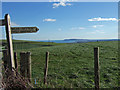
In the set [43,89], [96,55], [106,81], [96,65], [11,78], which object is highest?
[96,55]

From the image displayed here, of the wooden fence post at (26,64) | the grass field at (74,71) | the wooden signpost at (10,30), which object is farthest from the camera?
the grass field at (74,71)

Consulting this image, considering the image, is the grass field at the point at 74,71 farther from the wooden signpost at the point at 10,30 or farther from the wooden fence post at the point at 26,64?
→ the wooden signpost at the point at 10,30

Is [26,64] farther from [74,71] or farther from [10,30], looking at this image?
[74,71]

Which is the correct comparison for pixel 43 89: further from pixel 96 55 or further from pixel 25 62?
pixel 96 55

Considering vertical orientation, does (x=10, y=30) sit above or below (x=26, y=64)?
above

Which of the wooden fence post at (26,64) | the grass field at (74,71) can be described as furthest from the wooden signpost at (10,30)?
the grass field at (74,71)

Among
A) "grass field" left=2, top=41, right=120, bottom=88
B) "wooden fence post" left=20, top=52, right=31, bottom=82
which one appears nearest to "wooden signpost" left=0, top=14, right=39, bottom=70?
"wooden fence post" left=20, top=52, right=31, bottom=82

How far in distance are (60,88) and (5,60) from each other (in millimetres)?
2128

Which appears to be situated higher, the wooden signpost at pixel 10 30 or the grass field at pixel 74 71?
the wooden signpost at pixel 10 30

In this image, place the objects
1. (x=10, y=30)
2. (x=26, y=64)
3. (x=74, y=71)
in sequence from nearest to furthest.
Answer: (x=26, y=64)
(x=10, y=30)
(x=74, y=71)

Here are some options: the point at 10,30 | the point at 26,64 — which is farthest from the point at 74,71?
the point at 10,30

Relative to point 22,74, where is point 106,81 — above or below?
below

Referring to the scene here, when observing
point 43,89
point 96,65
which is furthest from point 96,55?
point 43,89

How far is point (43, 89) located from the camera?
14.7ft
